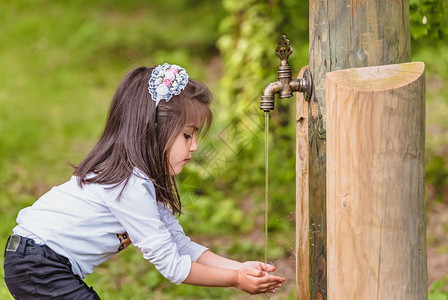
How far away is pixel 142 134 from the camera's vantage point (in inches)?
→ 102

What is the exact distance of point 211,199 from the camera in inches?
231

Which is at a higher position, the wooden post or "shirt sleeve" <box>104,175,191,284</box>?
the wooden post

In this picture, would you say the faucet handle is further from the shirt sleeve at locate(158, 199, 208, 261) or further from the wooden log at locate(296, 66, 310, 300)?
the shirt sleeve at locate(158, 199, 208, 261)

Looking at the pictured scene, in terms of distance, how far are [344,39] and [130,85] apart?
0.84 m

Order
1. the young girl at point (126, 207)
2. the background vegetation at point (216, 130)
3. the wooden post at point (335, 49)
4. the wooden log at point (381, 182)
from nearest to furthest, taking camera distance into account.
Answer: the wooden log at point (381, 182) → the wooden post at point (335, 49) → the young girl at point (126, 207) → the background vegetation at point (216, 130)

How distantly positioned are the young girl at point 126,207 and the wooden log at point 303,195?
164mm

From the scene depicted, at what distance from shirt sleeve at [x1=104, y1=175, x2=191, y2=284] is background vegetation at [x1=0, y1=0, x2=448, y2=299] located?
1190 mm

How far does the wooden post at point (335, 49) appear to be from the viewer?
2.39 meters


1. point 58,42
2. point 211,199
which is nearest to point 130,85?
point 211,199

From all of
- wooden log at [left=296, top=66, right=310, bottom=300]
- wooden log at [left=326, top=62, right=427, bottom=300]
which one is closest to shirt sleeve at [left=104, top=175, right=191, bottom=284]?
wooden log at [left=296, top=66, right=310, bottom=300]

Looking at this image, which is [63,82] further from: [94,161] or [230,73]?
[94,161]

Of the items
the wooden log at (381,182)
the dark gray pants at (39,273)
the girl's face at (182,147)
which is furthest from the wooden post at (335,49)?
the dark gray pants at (39,273)

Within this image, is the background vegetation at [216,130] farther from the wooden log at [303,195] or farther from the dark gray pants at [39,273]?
the dark gray pants at [39,273]

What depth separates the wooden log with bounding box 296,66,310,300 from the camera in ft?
8.79
